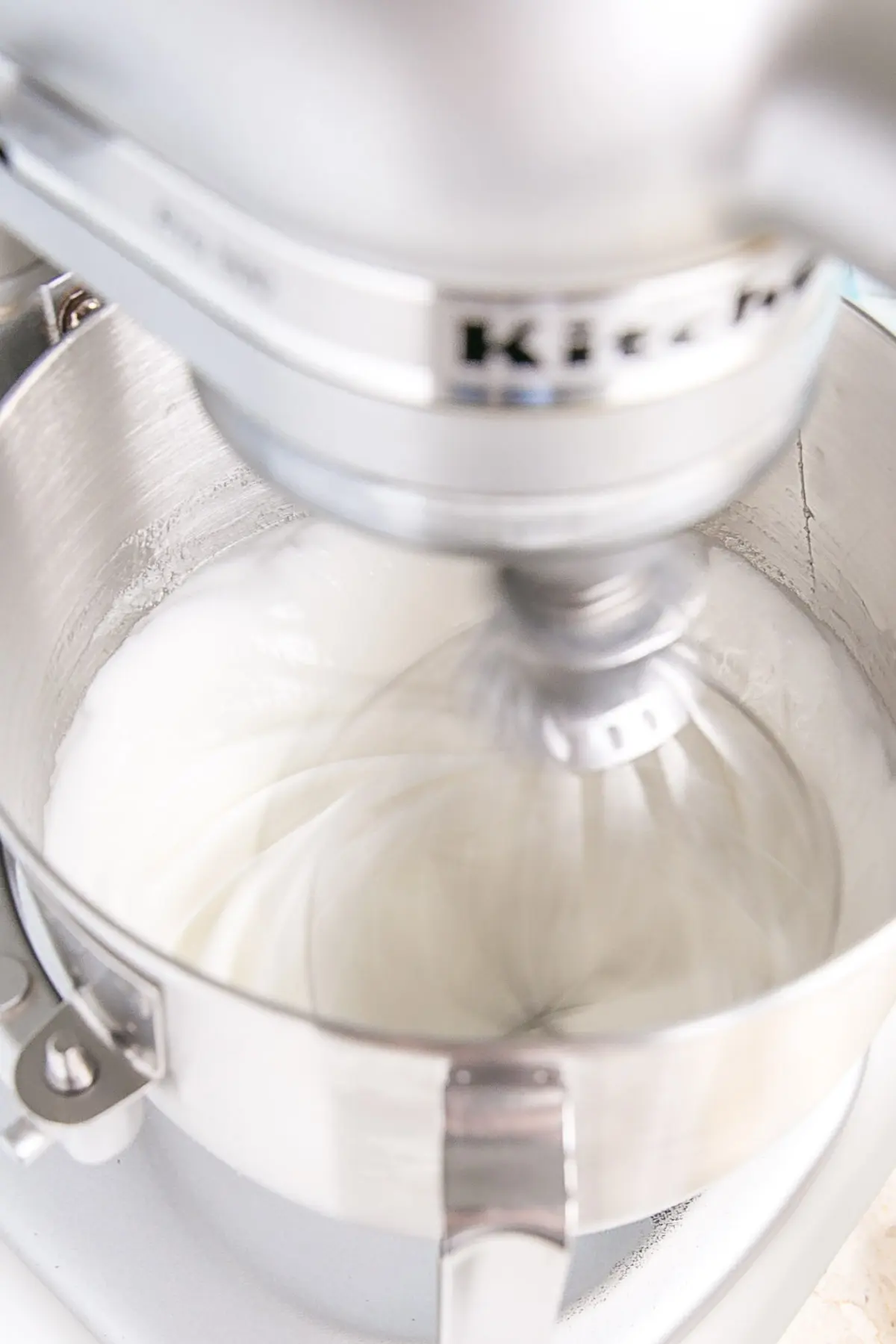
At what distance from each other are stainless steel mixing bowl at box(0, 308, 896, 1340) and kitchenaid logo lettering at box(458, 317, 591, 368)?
0.14 metres

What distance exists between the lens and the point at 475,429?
0.72 ft

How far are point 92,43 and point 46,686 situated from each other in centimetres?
35

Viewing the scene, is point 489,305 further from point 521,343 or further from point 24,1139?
point 24,1139

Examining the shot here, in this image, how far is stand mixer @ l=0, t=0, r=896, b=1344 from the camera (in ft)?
0.62

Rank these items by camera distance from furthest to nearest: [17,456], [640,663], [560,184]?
[17,456] → [640,663] → [560,184]

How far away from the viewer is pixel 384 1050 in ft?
0.93

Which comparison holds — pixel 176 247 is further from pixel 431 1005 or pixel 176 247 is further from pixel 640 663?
pixel 431 1005

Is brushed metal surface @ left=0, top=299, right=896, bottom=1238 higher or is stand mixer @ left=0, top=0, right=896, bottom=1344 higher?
stand mixer @ left=0, top=0, right=896, bottom=1344

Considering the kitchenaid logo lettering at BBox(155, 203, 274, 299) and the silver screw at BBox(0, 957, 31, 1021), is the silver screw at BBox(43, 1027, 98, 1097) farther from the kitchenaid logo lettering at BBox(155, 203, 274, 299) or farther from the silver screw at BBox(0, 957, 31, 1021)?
the kitchenaid logo lettering at BBox(155, 203, 274, 299)

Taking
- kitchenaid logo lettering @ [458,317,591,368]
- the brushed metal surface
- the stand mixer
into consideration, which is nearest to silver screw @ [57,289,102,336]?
the brushed metal surface

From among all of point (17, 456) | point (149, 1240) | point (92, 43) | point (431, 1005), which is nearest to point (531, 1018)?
point (431, 1005)

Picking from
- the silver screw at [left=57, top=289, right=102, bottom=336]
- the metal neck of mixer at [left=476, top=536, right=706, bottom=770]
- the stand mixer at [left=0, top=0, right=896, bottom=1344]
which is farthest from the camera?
the silver screw at [left=57, top=289, right=102, bottom=336]

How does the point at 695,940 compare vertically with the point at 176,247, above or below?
below

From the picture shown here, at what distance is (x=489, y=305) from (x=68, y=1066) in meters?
0.23
